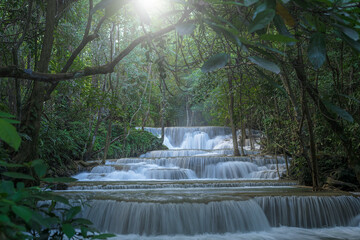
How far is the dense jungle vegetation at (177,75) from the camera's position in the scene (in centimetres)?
95

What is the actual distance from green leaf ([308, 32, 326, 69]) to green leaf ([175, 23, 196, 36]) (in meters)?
0.40

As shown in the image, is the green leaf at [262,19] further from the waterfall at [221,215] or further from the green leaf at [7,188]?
the waterfall at [221,215]

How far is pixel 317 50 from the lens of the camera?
0.95 meters

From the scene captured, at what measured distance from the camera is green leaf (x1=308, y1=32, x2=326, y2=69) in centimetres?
94

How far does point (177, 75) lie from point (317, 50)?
9.87 ft

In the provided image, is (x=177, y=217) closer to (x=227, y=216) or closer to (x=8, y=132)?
(x=227, y=216)

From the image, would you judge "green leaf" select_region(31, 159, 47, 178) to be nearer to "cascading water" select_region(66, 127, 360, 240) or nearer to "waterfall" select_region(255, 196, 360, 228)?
"cascading water" select_region(66, 127, 360, 240)

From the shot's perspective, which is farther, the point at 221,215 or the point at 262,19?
the point at 221,215

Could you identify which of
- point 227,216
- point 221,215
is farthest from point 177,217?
point 227,216

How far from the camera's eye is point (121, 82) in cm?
1448

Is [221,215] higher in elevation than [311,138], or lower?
lower

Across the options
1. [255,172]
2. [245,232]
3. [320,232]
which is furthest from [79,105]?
[320,232]

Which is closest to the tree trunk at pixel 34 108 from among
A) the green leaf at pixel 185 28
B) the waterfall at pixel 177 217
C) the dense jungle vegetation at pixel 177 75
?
the dense jungle vegetation at pixel 177 75

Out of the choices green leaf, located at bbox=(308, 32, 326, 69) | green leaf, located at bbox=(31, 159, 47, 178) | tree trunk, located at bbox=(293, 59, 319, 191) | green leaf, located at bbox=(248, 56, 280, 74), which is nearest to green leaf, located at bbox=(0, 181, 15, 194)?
green leaf, located at bbox=(31, 159, 47, 178)
